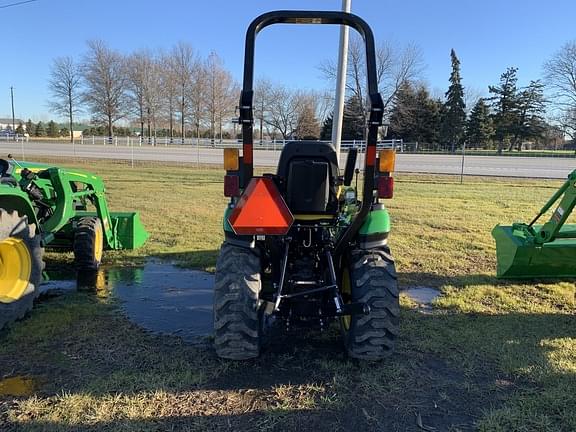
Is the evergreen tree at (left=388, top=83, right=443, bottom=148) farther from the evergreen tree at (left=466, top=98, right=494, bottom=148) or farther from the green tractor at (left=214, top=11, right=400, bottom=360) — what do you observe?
the green tractor at (left=214, top=11, right=400, bottom=360)

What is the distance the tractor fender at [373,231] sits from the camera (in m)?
3.66

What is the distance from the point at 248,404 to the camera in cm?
310

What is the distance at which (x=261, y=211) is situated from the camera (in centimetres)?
326

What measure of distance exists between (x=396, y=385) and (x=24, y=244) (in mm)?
Result: 3372

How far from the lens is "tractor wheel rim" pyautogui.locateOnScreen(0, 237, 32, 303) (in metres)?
4.18

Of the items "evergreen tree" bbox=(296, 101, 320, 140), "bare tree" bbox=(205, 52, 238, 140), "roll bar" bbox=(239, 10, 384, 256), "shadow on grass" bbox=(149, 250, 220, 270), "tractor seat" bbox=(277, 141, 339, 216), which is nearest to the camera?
"roll bar" bbox=(239, 10, 384, 256)

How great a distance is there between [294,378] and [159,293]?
2414 millimetres

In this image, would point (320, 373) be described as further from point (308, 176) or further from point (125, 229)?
point (125, 229)

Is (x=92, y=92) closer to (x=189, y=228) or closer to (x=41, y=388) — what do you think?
(x=189, y=228)

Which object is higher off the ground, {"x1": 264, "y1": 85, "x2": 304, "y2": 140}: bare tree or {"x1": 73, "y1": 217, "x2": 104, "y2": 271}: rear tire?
{"x1": 264, "y1": 85, "x2": 304, "y2": 140}: bare tree

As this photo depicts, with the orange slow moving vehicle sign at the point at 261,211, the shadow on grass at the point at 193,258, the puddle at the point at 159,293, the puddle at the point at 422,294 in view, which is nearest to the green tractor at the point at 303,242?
the orange slow moving vehicle sign at the point at 261,211

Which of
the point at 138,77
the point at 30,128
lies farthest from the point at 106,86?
the point at 30,128

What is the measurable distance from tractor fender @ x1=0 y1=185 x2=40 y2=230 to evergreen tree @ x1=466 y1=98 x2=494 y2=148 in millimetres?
58914

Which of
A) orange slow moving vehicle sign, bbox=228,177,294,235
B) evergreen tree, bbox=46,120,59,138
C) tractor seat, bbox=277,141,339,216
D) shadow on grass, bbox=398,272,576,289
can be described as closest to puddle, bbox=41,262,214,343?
orange slow moving vehicle sign, bbox=228,177,294,235
